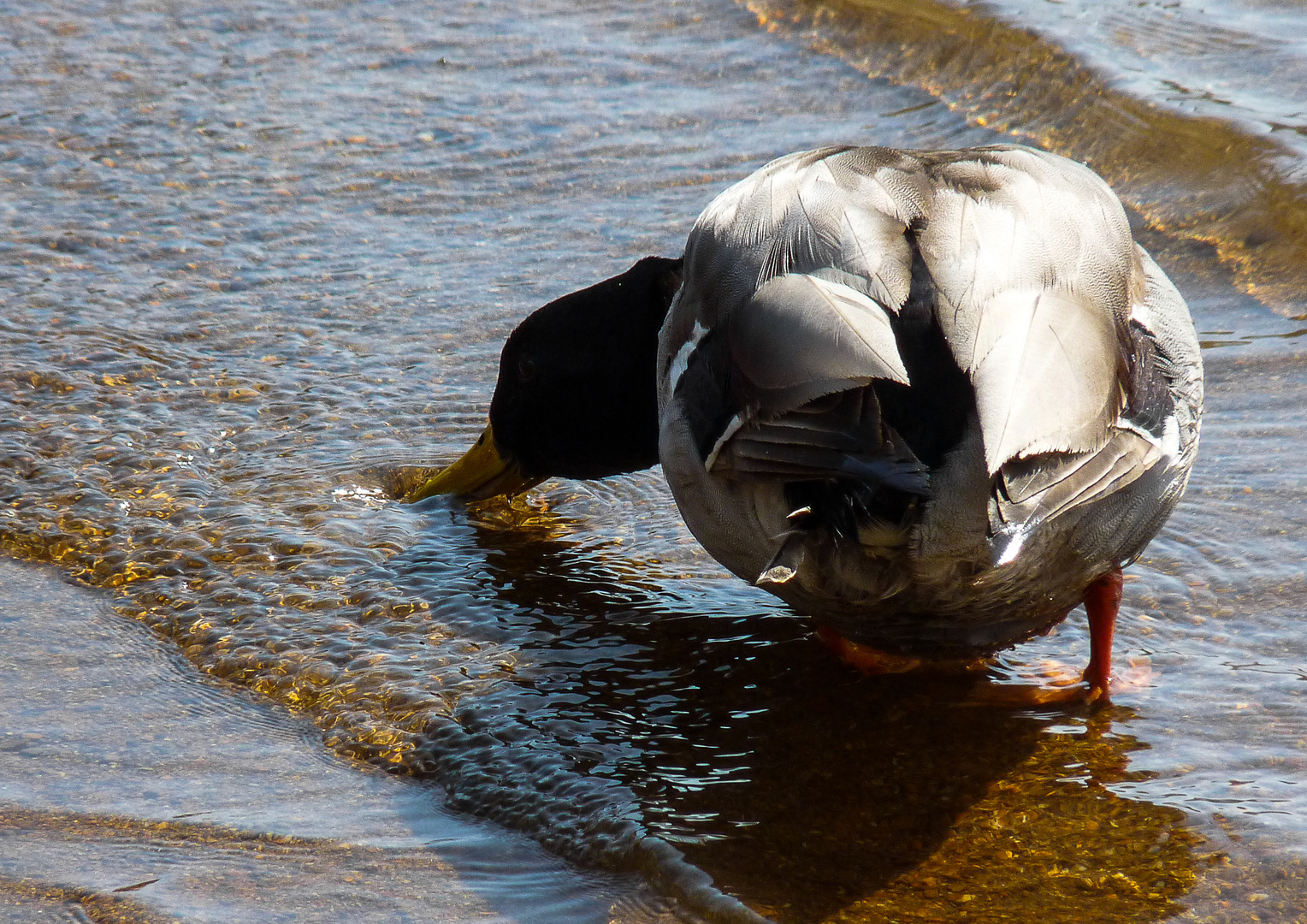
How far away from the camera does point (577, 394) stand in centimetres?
463

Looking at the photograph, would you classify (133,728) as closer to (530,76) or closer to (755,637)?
(755,637)

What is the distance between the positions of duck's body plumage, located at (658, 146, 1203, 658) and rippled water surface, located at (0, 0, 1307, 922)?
1.45 feet

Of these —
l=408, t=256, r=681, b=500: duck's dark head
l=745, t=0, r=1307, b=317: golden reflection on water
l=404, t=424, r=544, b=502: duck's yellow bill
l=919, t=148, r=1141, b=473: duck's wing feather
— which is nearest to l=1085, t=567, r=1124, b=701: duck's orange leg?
l=919, t=148, r=1141, b=473: duck's wing feather

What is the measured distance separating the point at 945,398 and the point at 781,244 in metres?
0.66

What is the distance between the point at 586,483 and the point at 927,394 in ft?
7.45

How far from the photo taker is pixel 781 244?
10.5ft

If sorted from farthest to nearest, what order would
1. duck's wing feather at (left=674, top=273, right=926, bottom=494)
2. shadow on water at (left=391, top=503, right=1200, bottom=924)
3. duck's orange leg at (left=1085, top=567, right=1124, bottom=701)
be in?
duck's orange leg at (left=1085, top=567, right=1124, bottom=701) → shadow on water at (left=391, top=503, right=1200, bottom=924) → duck's wing feather at (left=674, top=273, right=926, bottom=494)

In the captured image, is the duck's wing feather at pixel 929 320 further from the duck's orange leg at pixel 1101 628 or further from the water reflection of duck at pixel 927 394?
the duck's orange leg at pixel 1101 628

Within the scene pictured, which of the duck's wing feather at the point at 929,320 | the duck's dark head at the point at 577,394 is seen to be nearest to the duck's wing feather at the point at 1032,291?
the duck's wing feather at the point at 929,320

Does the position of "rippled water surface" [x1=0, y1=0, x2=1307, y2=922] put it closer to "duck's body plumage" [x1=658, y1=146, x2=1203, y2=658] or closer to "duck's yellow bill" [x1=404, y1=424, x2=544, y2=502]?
"duck's yellow bill" [x1=404, y1=424, x2=544, y2=502]

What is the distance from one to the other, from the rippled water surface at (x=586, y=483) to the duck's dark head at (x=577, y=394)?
0.51 feet

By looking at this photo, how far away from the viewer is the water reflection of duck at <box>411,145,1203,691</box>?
262cm

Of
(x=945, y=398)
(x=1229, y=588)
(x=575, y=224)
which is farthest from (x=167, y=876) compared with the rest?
(x=575, y=224)

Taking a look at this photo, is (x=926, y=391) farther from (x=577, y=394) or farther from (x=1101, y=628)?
(x=577, y=394)
